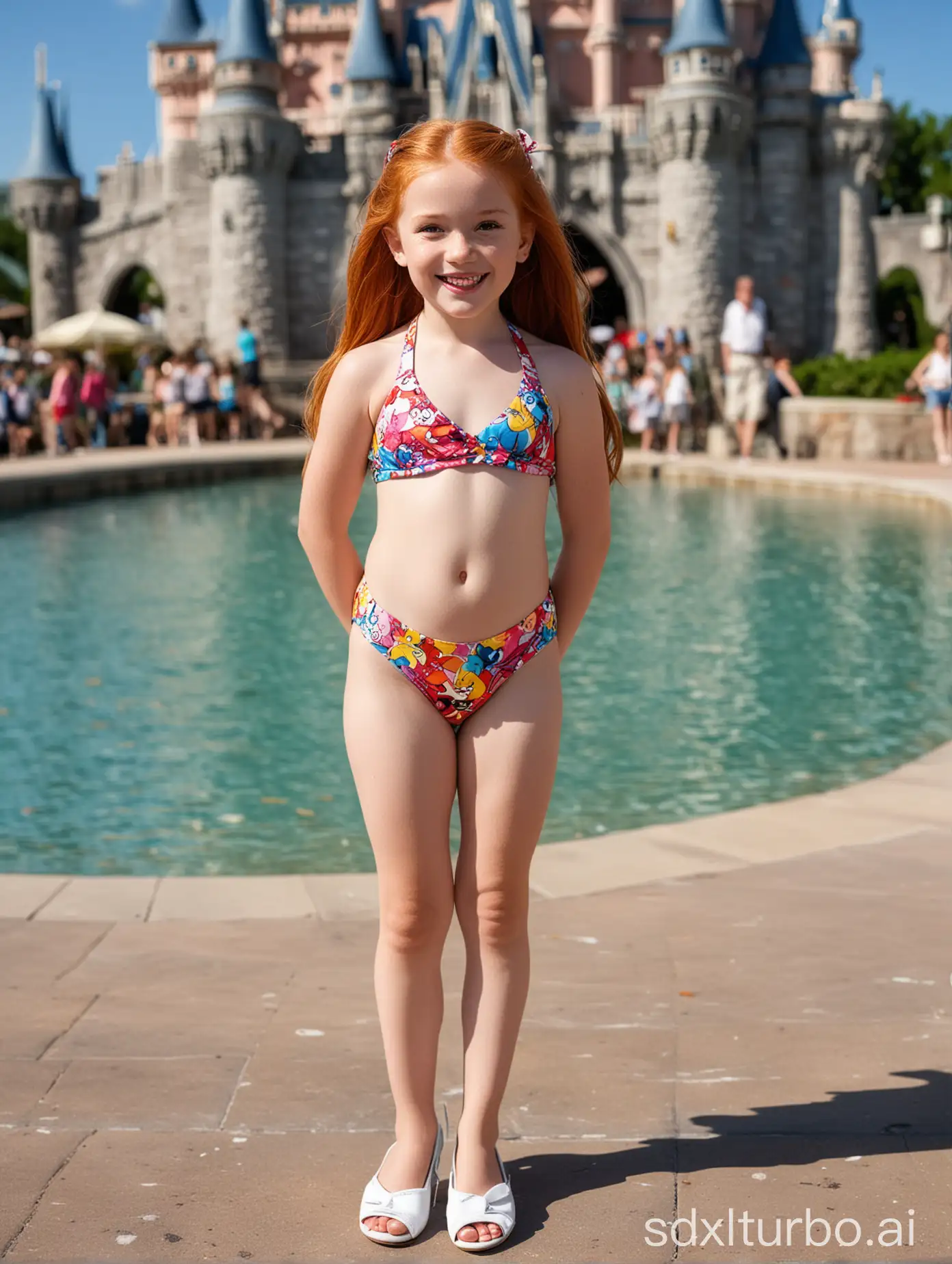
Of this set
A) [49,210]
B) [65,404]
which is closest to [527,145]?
[65,404]

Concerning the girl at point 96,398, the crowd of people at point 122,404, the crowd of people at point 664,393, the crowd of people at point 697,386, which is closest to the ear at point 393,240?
the crowd of people at point 697,386

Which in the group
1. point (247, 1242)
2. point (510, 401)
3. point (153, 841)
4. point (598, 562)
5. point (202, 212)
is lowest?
point (153, 841)

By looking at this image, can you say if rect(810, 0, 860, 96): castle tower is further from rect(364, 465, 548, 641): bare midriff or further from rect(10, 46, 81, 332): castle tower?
rect(364, 465, 548, 641): bare midriff

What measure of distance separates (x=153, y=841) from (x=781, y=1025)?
311 centimetres

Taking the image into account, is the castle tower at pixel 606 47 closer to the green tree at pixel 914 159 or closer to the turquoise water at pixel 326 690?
the green tree at pixel 914 159

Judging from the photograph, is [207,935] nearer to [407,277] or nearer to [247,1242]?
[247,1242]

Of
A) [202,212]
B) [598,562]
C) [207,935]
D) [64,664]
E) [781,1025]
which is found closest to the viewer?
[598,562]

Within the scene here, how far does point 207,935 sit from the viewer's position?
402cm

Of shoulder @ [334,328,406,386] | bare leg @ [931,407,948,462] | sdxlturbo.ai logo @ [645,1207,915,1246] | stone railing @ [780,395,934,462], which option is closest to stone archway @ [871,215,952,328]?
stone railing @ [780,395,934,462]

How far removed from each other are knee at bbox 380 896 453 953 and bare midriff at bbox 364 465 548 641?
0.42 m

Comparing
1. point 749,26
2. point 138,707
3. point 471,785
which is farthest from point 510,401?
point 749,26

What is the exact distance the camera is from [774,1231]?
98.0 inches

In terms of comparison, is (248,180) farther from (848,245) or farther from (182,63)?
(182,63)

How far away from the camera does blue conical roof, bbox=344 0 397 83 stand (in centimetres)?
3512
